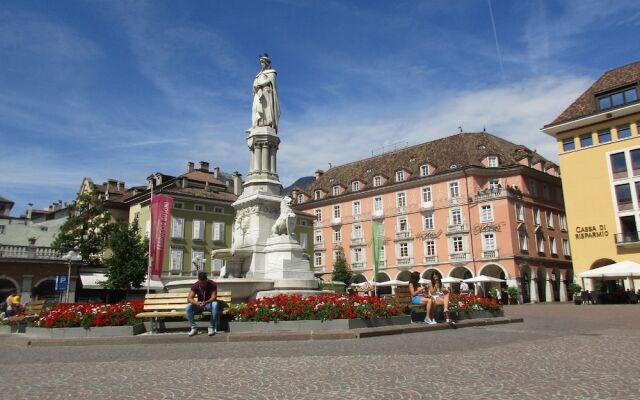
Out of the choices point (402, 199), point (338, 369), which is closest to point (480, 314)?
point (338, 369)

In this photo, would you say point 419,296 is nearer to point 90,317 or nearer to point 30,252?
point 90,317

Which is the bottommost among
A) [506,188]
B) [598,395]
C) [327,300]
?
[598,395]

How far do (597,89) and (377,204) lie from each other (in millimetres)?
25351

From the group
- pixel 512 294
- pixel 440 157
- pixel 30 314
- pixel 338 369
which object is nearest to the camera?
pixel 338 369

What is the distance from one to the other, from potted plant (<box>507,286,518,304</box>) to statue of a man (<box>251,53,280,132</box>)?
3145 centimetres

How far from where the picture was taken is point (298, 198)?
2731 inches

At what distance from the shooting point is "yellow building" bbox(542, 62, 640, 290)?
39656mm

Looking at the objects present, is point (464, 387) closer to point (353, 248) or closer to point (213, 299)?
point (213, 299)

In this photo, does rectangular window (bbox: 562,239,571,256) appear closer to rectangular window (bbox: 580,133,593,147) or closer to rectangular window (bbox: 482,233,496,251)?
rectangular window (bbox: 482,233,496,251)

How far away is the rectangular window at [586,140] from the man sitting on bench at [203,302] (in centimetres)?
4035

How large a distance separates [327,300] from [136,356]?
466 cm

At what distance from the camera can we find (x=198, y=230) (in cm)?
5147

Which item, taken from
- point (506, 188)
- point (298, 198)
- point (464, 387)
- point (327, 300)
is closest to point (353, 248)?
point (298, 198)

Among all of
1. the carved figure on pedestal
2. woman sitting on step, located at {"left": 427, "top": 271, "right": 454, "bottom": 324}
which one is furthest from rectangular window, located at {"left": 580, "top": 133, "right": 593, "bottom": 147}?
woman sitting on step, located at {"left": 427, "top": 271, "right": 454, "bottom": 324}
